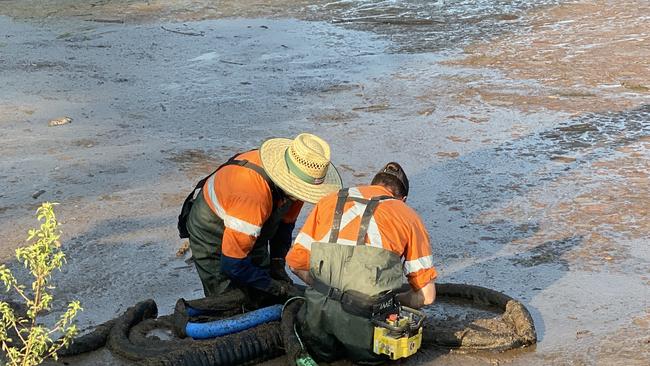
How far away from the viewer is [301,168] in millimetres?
4977

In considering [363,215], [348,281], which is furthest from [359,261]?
[363,215]

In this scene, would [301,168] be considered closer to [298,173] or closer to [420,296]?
[298,173]

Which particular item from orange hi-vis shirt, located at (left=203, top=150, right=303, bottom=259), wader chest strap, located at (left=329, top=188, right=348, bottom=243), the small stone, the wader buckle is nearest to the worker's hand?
orange hi-vis shirt, located at (left=203, top=150, right=303, bottom=259)

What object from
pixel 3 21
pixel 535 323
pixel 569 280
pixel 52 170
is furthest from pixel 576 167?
pixel 3 21

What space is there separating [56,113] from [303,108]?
2806mm

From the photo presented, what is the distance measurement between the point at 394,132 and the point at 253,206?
4587 millimetres

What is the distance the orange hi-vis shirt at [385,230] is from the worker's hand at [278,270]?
0.89 meters

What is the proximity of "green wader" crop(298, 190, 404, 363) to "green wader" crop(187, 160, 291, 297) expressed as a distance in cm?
65

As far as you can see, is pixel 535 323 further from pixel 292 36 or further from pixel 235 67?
pixel 292 36

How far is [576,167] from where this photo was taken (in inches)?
317

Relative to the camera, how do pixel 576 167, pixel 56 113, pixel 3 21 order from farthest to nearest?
pixel 3 21, pixel 56 113, pixel 576 167

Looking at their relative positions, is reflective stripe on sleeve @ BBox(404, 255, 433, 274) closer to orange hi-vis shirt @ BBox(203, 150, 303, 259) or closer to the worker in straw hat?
the worker in straw hat

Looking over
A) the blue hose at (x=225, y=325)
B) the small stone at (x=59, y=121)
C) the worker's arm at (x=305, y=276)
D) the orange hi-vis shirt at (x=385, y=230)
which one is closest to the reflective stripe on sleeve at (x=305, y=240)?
the orange hi-vis shirt at (x=385, y=230)

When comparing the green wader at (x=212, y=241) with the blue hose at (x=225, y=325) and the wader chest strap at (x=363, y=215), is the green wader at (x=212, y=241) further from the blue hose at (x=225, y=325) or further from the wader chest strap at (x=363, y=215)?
the wader chest strap at (x=363, y=215)
